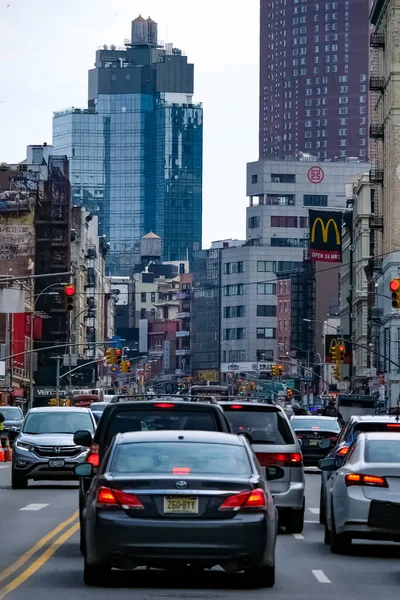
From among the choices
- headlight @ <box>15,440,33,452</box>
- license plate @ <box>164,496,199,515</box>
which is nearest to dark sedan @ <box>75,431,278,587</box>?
license plate @ <box>164,496,199,515</box>

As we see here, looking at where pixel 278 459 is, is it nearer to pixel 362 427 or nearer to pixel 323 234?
pixel 362 427

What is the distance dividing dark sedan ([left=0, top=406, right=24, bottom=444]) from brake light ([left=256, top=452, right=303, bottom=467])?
1545 inches

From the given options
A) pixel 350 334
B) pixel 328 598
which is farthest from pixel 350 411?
pixel 328 598

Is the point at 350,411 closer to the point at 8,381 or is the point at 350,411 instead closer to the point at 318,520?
the point at 8,381

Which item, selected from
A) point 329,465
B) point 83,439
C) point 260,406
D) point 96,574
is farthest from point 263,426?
point 96,574

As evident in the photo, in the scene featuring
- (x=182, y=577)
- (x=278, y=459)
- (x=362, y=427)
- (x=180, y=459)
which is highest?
(x=180, y=459)

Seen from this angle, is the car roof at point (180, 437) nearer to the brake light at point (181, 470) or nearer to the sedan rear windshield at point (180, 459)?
the sedan rear windshield at point (180, 459)

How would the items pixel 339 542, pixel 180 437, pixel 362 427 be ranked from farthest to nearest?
1. pixel 362 427
2. pixel 339 542
3. pixel 180 437

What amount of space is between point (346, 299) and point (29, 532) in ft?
476

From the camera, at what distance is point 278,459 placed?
23297 mm

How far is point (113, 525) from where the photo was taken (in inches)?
568

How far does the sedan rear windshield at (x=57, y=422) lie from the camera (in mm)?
36031

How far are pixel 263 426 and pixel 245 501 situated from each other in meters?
9.18

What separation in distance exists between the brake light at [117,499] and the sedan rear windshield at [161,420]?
12.5 ft
